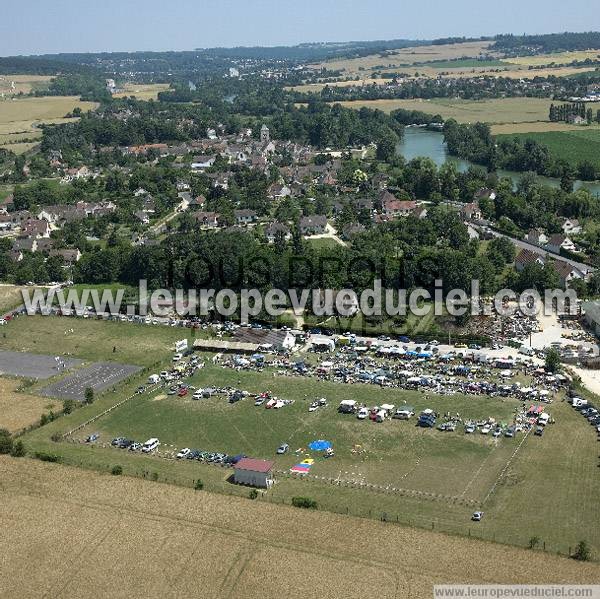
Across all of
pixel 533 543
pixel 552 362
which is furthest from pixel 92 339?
pixel 533 543

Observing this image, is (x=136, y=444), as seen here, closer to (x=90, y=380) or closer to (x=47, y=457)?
(x=47, y=457)

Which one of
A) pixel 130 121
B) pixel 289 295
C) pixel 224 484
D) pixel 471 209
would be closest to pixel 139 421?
pixel 224 484

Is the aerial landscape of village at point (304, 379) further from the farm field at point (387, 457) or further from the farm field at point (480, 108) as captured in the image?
the farm field at point (480, 108)

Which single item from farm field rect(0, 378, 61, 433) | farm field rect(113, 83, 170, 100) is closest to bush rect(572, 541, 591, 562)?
farm field rect(0, 378, 61, 433)

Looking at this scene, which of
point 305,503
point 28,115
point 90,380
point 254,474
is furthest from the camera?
point 28,115

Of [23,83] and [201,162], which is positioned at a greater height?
[23,83]
